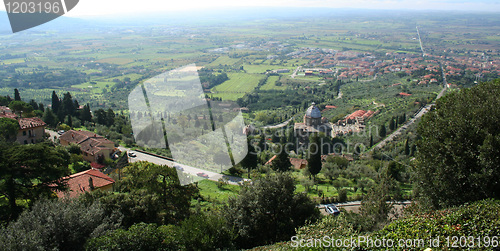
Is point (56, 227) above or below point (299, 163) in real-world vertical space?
above

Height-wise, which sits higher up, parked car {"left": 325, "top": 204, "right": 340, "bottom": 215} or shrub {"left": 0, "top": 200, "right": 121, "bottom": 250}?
shrub {"left": 0, "top": 200, "right": 121, "bottom": 250}

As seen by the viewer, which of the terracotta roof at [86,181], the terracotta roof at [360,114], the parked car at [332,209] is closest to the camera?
the terracotta roof at [86,181]

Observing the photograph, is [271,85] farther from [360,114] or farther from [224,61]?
[360,114]

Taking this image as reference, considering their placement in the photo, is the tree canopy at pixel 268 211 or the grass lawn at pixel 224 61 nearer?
the tree canopy at pixel 268 211

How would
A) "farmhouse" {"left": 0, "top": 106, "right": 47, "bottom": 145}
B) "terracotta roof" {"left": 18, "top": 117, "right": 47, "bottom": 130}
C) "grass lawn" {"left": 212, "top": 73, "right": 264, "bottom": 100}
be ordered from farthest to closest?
1. "grass lawn" {"left": 212, "top": 73, "right": 264, "bottom": 100}
2. "terracotta roof" {"left": 18, "top": 117, "right": 47, "bottom": 130}
3. "farmhouse" {"left": 0, "top": 106, "right": 47, "bottom": 145}

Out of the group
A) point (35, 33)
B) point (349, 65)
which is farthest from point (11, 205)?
point (35, 33)

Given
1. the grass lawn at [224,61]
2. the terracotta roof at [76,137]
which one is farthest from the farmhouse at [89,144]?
the grass lawn at [224,61]

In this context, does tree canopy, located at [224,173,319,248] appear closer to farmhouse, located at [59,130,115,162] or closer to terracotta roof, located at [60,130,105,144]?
farmhouse, located at [59,130,115,162]

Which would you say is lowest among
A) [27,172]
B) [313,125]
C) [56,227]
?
[313,125]

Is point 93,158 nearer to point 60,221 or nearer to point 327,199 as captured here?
point 60,221

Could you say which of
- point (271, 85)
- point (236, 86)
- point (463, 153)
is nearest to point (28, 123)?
point (463, 153)

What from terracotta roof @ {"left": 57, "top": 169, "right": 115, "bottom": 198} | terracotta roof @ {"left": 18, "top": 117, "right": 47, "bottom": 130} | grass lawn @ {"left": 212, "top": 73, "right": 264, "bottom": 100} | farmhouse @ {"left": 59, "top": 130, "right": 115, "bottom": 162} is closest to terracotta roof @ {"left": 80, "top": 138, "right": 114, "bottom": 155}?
farmhouse @ {"left": 59, "top": 130, "right": 115, "bottom": 162}

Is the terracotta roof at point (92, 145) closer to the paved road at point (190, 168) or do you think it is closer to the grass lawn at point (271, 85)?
the paved road at point (190, 168)

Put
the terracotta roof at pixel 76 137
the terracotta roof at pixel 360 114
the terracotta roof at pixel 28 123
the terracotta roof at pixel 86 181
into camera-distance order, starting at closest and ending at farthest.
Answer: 1. the terracotta roof at pixel 86 181
2. the terracotta roof at pixel 28 123
3. the terracotta roof at pixel 76 137
4. the terracotta roof at pixel 360 114
